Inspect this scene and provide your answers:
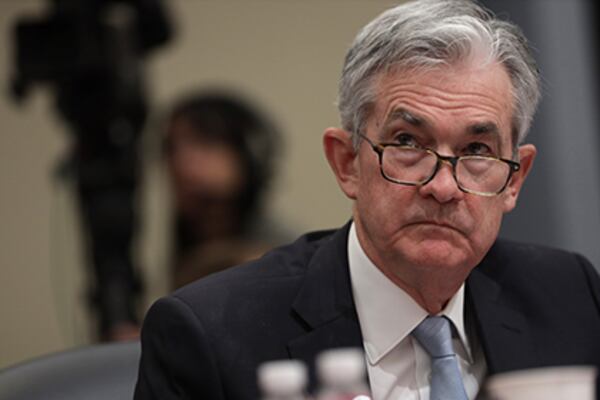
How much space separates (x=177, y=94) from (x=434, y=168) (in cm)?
451

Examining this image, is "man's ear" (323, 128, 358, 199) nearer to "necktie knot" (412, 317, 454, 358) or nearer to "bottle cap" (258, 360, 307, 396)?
"necktie knot" (412, 317, 454, 358)

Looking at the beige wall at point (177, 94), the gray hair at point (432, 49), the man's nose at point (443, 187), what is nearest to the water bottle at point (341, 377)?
the man's nose at point (443, 187)

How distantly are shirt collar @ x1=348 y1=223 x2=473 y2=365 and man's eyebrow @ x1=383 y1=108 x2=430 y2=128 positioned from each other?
244mm

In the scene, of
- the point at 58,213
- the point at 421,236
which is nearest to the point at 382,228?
the point at 421,236

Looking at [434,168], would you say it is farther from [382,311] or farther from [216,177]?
[216,177]

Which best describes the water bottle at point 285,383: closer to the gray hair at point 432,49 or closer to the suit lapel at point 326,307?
the suit lapel at point 326,307

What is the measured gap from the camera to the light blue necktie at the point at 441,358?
1.86m

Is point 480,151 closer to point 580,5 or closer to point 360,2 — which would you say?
point 580,5

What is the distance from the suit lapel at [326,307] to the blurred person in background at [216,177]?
240 centimetres

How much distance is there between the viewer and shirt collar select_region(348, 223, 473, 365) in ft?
6.29

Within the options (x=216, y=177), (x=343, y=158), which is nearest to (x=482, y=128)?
(x=343, y=158)

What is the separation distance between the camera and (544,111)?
3.76 meters

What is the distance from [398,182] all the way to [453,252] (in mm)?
128

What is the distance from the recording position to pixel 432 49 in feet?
5.98
